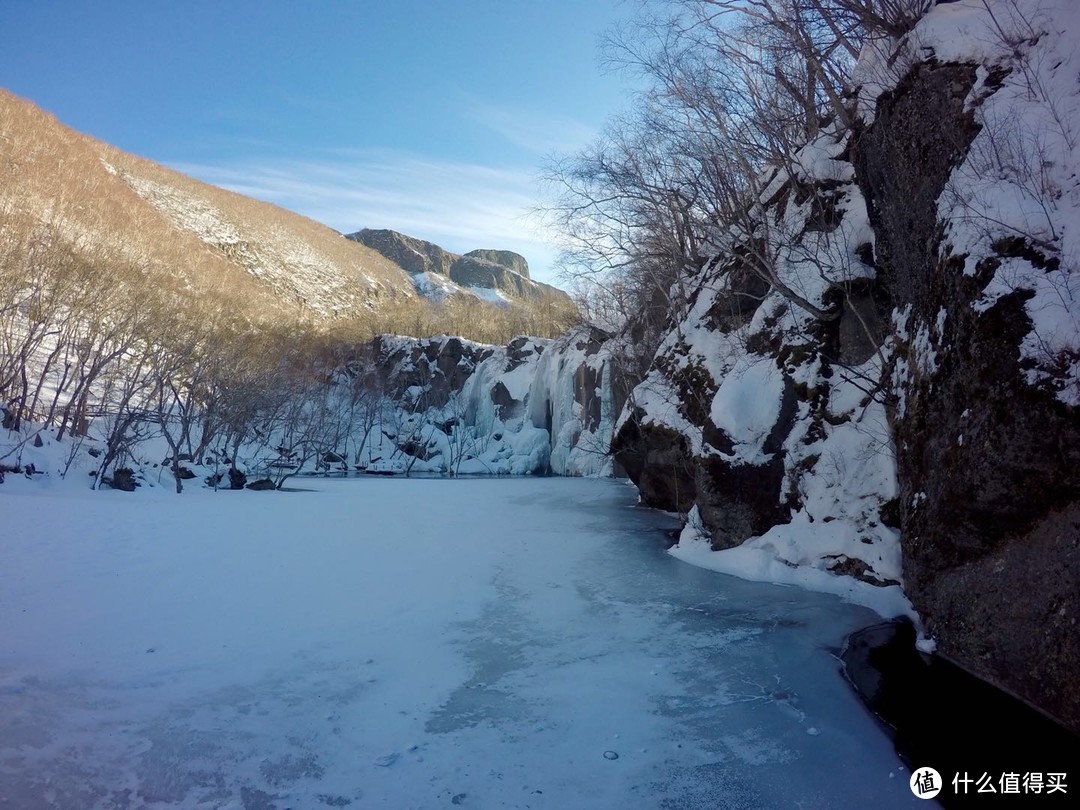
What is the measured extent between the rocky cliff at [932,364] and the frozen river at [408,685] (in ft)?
3.41

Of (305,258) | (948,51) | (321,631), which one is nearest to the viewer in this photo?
(321,631)

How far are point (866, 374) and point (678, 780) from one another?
5.73 meters

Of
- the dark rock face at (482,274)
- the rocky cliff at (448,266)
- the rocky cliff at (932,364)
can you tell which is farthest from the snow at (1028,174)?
the dark rock face at (482,274)

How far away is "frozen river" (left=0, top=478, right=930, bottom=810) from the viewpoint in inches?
112

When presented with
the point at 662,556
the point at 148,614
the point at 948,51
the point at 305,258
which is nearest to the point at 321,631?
the point at 148,614

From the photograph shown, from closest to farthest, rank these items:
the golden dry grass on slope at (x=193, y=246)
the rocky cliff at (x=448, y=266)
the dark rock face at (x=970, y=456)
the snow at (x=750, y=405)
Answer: the dark rock face at (x=970, y=456), the snow at (x=750, y=405), the golden dry grass on slope at (x=193, y=246), the rocky cliff at (x=448, y=266)

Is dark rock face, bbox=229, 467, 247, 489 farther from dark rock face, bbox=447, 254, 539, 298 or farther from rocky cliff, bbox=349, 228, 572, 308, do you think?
dark rock face, bbox=447, 254, 539, 298

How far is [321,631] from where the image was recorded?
4809 millimetres

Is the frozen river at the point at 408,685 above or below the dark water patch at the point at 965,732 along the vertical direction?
below

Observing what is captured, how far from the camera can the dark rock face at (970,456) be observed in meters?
3.59

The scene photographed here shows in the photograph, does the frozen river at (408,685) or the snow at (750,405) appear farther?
the snow at (750,405)

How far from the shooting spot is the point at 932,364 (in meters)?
5.21

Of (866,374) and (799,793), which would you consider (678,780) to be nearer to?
(799,793)

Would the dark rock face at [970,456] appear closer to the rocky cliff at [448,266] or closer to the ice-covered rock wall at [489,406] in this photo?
the ice-covered rock wall at [489,406]
